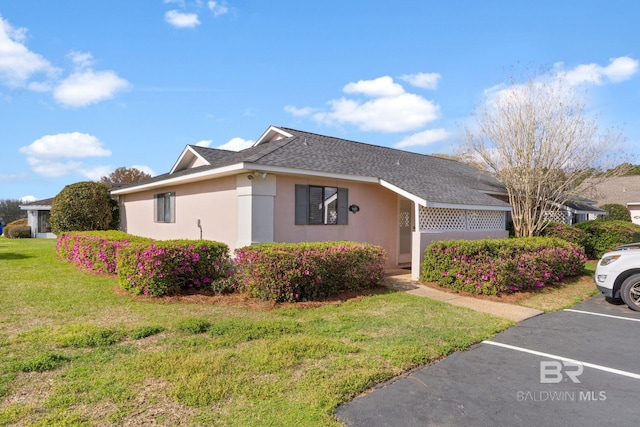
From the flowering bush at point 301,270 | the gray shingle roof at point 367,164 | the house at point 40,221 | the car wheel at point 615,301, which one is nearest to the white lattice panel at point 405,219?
the gray shingle roof at point 367,164

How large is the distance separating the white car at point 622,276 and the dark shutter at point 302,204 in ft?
23.3

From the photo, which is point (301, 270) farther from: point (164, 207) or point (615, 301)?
point (164, 207)

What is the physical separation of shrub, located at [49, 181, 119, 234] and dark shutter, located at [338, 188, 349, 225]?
14576 millimetres

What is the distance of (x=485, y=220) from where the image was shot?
13.2 meters

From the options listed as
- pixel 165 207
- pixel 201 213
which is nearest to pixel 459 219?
pixel 201 213

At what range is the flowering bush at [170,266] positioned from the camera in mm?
7734

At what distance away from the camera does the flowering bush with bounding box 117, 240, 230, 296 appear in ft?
25.4

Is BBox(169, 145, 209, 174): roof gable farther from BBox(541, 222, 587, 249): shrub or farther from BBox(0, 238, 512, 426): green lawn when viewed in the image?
BBox(541, 222, 587, 249): shrub

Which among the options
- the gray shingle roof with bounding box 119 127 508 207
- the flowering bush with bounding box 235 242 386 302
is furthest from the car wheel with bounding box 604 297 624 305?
the flowering bush with bounding box 235 242 386 302

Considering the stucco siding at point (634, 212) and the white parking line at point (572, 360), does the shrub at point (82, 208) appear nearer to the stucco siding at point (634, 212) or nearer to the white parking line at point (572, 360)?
the white parking line at point (572, 360)

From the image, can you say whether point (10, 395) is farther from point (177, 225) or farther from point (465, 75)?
point (465, 75)

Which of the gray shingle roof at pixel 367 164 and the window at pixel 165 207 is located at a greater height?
the gray shingle roof at pixel 367 164

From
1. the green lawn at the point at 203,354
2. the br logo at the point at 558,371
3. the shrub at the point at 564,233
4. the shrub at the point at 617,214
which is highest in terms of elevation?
the shrub at the point at 617,214

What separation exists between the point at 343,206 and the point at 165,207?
7136 millimetres
